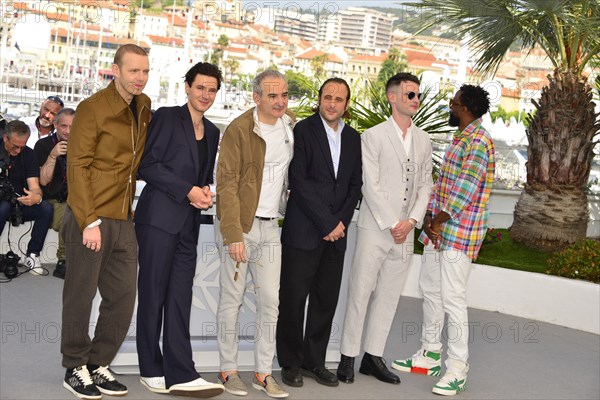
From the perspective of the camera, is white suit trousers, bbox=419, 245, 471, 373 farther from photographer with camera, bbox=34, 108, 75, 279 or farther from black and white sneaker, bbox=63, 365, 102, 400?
photographer with camera, bbox=34, 108, 75, 279

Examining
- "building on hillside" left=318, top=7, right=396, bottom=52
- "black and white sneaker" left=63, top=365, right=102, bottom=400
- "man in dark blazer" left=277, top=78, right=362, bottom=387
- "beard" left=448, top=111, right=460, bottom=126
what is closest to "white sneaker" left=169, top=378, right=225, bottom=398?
"black and white sneaker" left=63, top=365, right=102, bottom=400

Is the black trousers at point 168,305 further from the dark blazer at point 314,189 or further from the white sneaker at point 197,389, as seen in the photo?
the dark blazer at point 314,189

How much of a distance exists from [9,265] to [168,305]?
292cm

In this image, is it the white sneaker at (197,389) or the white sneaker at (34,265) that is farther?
the white sneaker at (34,265)

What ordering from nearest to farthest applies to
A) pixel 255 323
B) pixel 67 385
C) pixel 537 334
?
1. pixel 67 385
2. pixel 255 323
3. pixel 537 334

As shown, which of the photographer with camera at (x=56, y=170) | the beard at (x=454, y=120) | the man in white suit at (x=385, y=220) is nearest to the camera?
the man in white suit at (x=385, y=220)

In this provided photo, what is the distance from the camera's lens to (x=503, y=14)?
834 centimetres

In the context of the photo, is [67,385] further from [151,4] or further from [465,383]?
[151,4]

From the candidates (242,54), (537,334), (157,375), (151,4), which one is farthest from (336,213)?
(151,4)

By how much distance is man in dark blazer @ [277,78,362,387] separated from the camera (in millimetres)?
4590

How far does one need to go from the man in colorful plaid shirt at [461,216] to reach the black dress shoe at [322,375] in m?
0.58

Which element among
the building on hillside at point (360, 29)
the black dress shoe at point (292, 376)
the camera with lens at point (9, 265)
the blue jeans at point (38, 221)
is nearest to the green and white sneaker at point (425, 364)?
the black dress shoe at point (292, 376)

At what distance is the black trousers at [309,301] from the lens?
4.61 metres

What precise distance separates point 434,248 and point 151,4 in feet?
429
